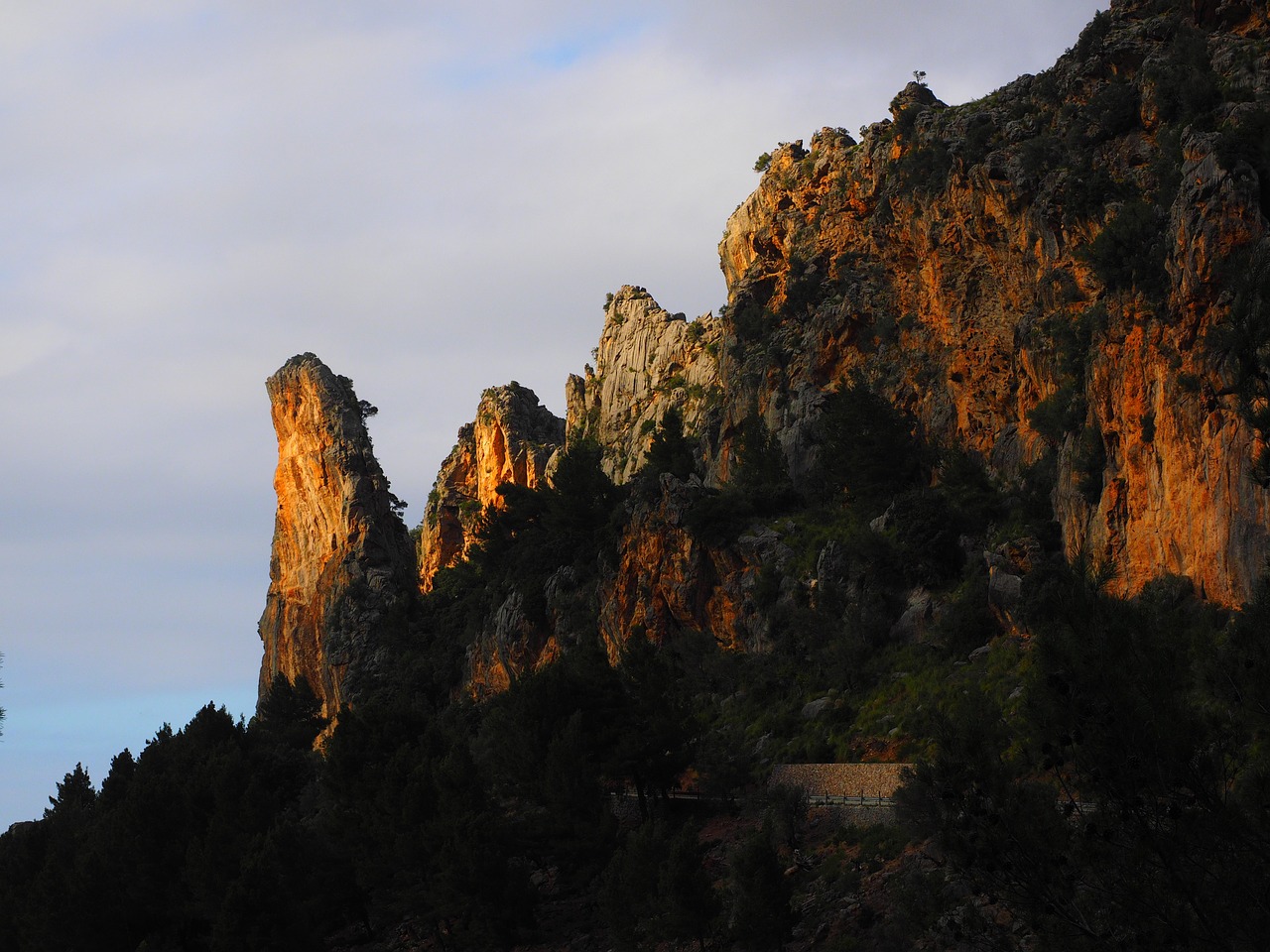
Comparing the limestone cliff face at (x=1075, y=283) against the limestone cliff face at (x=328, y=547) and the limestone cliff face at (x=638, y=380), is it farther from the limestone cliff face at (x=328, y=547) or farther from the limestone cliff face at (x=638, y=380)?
the limestone cliff face at (x=328, y=547)

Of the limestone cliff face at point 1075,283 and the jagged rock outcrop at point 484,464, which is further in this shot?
the jagged rock outcrop at point 484,464

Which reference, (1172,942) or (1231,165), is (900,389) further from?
(1172,942)

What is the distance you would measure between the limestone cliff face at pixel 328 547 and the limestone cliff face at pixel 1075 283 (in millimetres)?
34031

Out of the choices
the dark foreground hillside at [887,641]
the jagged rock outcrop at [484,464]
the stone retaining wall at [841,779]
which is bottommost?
the stone retaining wall at [841,779]

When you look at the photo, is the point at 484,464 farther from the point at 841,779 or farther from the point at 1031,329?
the point at 841,779

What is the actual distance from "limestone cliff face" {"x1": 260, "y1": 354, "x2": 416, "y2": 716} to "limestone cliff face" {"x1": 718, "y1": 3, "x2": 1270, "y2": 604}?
34031 mm

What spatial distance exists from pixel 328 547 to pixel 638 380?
3134 centimetres

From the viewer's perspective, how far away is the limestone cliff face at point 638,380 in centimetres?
10269

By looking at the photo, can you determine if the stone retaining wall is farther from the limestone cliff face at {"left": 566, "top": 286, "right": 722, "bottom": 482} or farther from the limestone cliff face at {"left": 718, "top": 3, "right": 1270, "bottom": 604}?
the limestone cliff face at {"left": 566, "top": 286, "right": 722, "bottom": 482}

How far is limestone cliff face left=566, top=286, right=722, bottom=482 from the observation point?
103 meters

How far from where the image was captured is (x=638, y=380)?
371 ft

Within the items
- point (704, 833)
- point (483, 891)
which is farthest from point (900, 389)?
point (483, 891)

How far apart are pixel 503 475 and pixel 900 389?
6089 centimetres

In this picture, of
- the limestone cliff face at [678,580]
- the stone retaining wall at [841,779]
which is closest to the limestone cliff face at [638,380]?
the limestone cliff face at [678,580]
